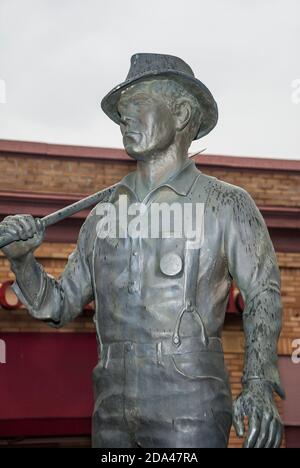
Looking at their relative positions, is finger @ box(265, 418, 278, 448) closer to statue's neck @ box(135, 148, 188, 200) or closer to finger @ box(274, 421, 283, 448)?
finger @ box(274, 421, 283, 448)

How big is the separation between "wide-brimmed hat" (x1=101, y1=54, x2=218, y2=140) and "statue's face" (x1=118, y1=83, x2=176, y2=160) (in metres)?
0.07

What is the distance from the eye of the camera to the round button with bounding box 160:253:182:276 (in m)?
6.08

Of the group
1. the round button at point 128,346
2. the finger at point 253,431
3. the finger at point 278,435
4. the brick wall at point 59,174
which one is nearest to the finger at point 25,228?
the round button at point 128,346

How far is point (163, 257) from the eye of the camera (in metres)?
6.12

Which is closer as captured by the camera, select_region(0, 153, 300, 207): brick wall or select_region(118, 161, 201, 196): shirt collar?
select_region(118, 161, 201, 196): shirt collar

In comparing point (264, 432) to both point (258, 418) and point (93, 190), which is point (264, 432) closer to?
point (258, 418)

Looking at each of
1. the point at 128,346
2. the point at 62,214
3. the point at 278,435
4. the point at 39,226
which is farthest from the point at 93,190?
the point at 278,435

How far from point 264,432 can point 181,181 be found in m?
1.40

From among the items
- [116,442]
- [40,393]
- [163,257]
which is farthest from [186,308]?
[40,393]

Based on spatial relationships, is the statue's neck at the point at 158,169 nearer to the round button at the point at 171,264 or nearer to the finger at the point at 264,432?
the round button at the point at 171,264

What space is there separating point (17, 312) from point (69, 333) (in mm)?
729

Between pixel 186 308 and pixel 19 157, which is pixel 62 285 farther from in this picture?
pixel 19 157

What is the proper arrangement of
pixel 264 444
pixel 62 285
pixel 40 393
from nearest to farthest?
pixel 264 444 < pixel 62 285 < pixel 40 393

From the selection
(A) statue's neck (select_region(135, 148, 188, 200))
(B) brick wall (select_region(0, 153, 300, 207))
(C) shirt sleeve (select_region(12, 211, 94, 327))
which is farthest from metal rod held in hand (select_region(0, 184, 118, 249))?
(B) brick wall (select_region(0, 153, 300, 207))
